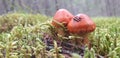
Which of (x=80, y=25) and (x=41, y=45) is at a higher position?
(x=80, y=25)

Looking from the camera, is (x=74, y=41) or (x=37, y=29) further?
(x=37, y=29)

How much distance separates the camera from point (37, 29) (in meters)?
1.80

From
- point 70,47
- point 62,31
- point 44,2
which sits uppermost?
point 44,2

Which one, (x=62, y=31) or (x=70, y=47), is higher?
(x=62, y=31)

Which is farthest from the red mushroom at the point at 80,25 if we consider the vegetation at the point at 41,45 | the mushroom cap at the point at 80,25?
the vegetation at the point at 41,45

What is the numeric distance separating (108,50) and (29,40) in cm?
50

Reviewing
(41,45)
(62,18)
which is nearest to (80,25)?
(62,18)

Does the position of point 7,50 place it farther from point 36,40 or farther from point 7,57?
point 36,40

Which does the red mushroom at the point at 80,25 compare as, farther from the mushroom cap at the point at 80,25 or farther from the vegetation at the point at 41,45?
the vegetation at the point at 41,45

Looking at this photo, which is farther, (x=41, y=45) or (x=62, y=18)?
(x=62, y=18)

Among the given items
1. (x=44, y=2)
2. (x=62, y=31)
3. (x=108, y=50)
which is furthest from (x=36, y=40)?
(x=44, y=2)

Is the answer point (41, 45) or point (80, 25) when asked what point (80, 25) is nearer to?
point (80, 25)

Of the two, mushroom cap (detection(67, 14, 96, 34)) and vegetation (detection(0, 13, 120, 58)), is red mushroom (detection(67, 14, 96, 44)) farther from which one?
vegetation (detection(0, 13, 120, 58))

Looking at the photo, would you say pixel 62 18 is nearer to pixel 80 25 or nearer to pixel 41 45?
pixel 80 25
